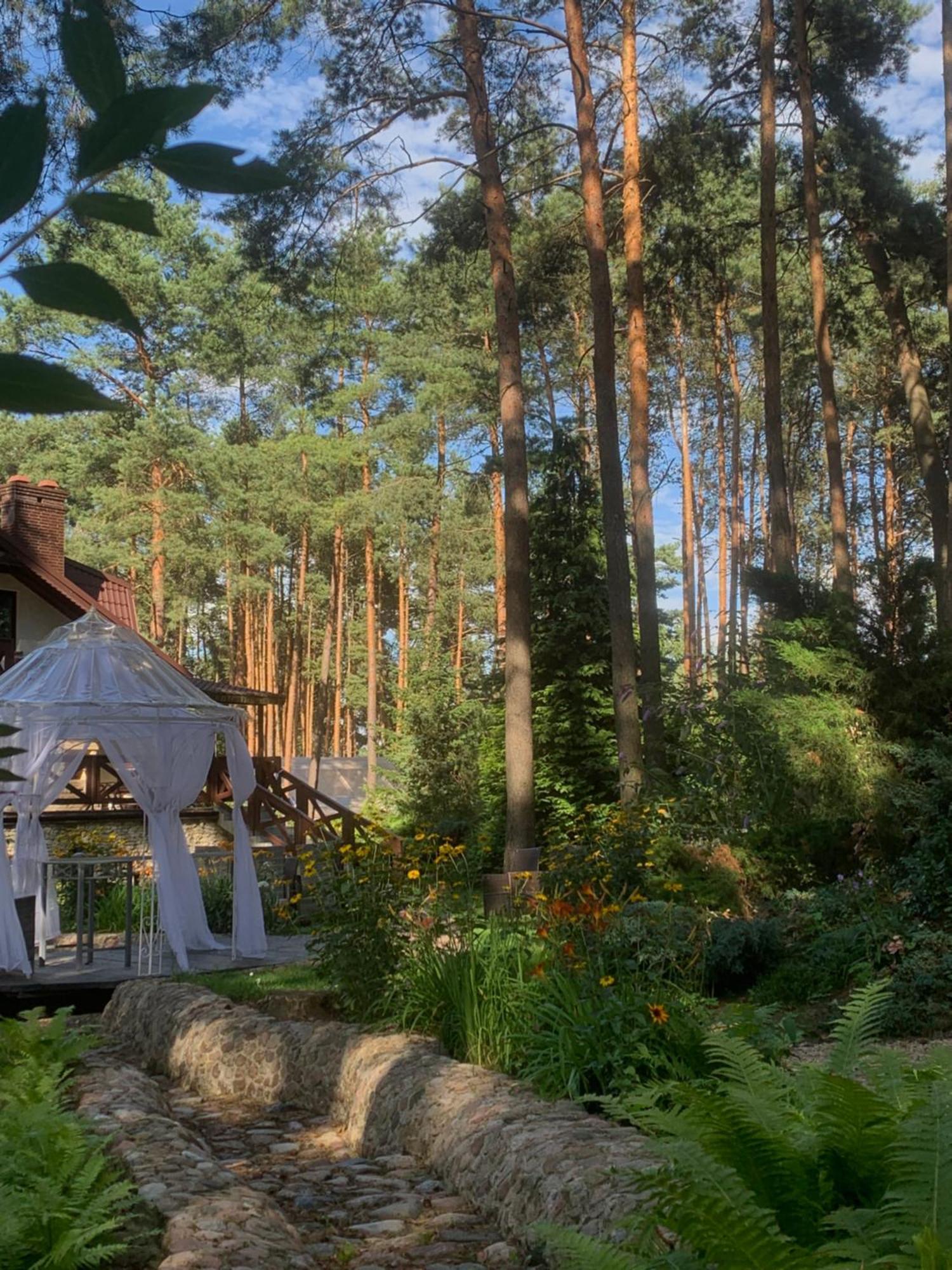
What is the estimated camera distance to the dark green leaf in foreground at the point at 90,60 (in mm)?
639

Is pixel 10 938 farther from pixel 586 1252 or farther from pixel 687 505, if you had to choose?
pixel 687 505

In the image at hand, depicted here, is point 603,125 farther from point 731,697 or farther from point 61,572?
point 61,572

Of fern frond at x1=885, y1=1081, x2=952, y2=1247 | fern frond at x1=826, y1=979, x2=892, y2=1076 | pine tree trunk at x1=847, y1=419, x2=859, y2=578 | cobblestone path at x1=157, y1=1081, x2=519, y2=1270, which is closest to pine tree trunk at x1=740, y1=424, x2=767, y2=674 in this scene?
pine tree trunk at x1=847, y1=419, x2=859, y2=578

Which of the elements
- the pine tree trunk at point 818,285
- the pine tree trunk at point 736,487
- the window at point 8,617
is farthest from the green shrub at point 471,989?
the pine tree trunk at point 736,487

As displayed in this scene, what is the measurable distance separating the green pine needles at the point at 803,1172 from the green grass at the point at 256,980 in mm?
5191

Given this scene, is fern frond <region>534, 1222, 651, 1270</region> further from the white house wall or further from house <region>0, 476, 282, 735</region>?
the white house wall

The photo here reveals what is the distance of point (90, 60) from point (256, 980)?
8.96m

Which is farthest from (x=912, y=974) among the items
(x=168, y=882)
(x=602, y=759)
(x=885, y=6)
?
(x=885, y=6)

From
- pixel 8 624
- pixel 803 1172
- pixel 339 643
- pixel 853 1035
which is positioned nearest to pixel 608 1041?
pixel 853 1035

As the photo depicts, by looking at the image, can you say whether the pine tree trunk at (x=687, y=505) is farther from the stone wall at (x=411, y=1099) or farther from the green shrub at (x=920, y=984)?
the stone wall at (x=411, y=1099)

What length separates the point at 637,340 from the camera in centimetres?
1472

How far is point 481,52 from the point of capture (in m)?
13.1

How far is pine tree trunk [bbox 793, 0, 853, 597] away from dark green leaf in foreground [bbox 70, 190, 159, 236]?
16.2m

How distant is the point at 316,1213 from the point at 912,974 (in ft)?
12.3
